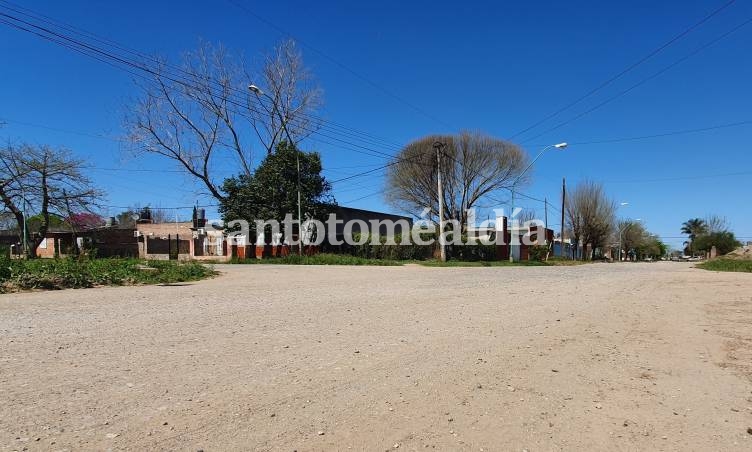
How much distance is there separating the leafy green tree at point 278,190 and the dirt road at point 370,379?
24.2 meters

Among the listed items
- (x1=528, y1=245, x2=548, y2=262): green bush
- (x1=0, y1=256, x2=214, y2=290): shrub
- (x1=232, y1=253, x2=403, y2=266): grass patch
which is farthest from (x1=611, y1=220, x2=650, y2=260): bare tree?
(x1=0, y1=256, x2=214, y2=290): shrub

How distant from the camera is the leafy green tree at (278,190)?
32.0 metres

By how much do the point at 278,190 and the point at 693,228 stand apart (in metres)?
98.4

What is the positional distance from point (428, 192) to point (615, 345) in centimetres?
3637

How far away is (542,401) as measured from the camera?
377cm

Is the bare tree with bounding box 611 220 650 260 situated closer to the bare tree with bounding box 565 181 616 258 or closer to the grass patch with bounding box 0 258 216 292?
the bare tree with bounding box 565 181 616 258

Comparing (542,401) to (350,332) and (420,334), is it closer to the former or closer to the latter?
(420,334)

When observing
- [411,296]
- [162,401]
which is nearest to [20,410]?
[162,401]

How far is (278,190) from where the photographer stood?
32.2 meters

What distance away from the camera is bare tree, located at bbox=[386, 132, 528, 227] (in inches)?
1586

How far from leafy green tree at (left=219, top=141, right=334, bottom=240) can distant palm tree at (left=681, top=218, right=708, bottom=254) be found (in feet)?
295

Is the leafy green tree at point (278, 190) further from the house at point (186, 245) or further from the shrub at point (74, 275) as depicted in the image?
the shrub at point (74, 275)

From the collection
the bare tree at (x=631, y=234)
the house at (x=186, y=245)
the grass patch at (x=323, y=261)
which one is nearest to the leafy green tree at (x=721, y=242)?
the bare tree at (x=631, y=234)

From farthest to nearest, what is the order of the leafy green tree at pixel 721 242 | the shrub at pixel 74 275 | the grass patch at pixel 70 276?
the leafy green tree at pixel 721 242, the shrub at pixel 74 275, the grass patch at pixel 70 276
